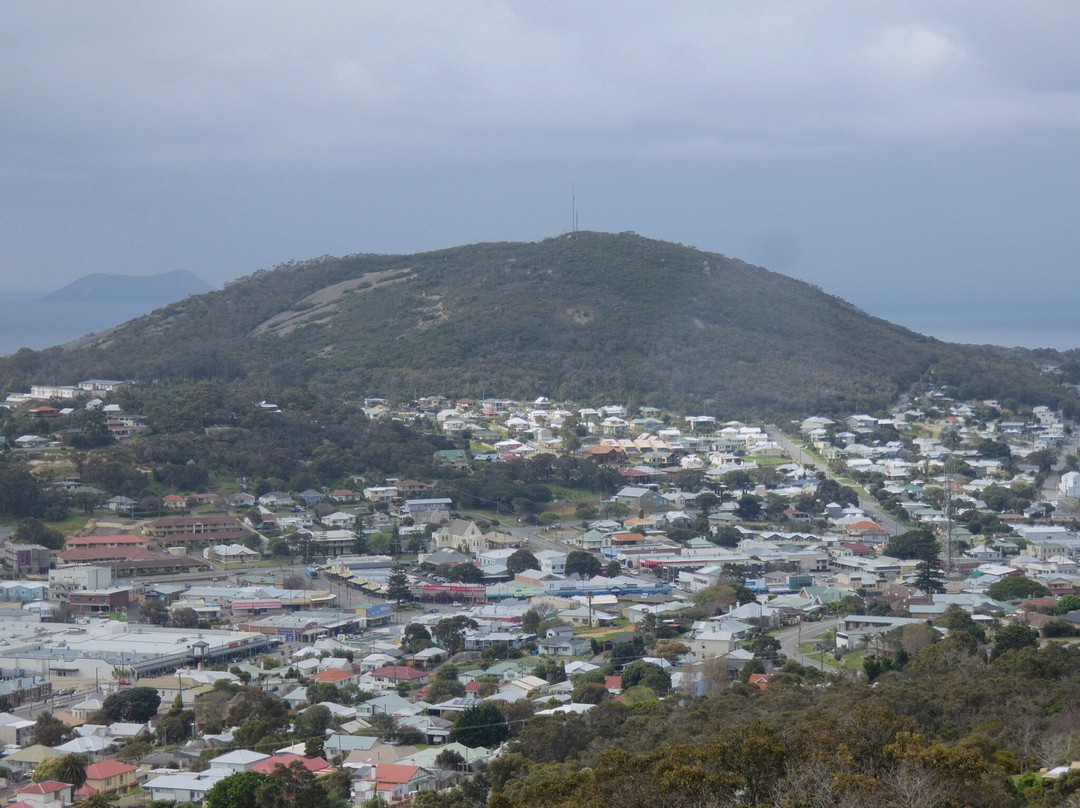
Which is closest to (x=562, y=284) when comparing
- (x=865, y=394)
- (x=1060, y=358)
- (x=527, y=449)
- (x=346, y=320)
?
(x=346, y=320)

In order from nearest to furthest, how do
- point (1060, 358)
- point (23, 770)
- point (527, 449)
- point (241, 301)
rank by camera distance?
point (23, 770) → point (527, 449) → point (241, 301) → point (1060, 358)

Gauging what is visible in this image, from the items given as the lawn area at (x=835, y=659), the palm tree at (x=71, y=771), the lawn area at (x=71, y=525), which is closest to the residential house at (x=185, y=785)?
the palm tree at (x=71, y=771)

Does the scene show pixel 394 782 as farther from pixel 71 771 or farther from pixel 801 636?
pixel 801 636

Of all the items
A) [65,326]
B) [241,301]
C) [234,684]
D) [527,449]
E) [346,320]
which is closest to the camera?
[234,684]

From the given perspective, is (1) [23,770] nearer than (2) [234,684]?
Yes

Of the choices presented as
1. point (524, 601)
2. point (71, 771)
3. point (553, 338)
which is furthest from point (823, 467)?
point (71, 771)

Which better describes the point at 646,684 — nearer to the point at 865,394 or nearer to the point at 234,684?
the point at 234,684
